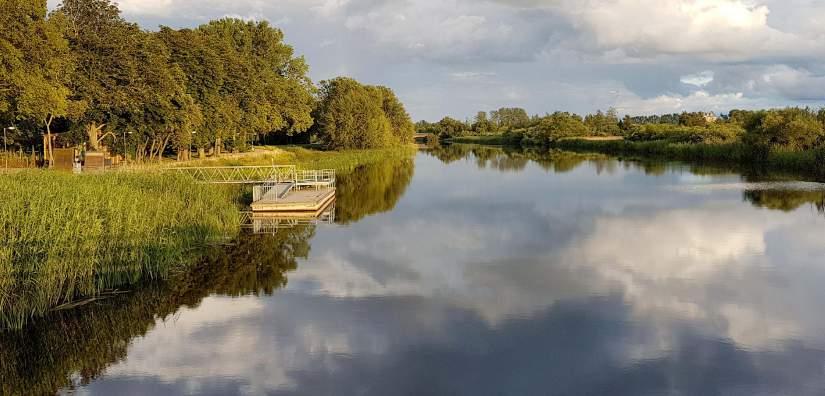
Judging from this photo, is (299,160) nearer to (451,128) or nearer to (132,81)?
(132,81)

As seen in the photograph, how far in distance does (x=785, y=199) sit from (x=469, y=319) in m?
23.8

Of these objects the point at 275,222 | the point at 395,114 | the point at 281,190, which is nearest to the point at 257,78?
the point at 281,190

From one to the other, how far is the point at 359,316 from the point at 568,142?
323 ft

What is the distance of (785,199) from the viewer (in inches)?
1181

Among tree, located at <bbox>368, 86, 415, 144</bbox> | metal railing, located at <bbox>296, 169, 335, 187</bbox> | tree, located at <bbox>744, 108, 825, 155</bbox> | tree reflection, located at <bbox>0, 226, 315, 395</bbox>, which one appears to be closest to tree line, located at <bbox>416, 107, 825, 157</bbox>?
tree, located at <bbox>744, 108, 825, 155</bbox>

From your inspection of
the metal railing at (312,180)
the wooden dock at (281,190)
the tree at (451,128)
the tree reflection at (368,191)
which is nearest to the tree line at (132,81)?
the wooden dock at (281,190)

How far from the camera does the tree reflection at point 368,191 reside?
29.1m

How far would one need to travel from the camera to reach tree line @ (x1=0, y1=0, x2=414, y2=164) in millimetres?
25406

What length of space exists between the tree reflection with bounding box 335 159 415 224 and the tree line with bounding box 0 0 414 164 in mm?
7952

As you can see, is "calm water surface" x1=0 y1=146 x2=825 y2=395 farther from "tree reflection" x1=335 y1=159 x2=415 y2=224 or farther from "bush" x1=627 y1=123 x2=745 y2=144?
"bush" x1=627 y1=123 x2=745 y2=144

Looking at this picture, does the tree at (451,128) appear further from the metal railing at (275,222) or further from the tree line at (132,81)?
the metal railing at (275,222)

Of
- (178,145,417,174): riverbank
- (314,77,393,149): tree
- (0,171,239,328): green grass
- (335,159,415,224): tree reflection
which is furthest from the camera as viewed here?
(314,77,393,149): tree

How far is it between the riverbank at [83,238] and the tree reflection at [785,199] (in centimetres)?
2278

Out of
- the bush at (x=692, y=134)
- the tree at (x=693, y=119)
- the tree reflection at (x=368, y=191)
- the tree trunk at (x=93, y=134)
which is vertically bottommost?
the tree reflection at (x=368, y=191)
